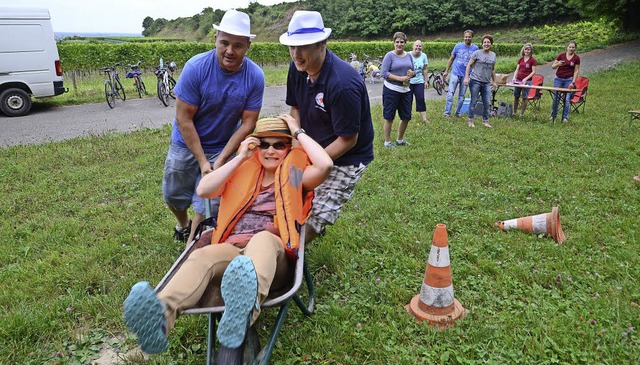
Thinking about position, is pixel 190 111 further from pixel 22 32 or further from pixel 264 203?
pixel 22 32

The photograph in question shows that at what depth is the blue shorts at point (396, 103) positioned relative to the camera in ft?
24.9

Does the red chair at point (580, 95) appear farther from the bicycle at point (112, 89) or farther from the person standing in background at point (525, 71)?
the bicycle at point (112, 89)

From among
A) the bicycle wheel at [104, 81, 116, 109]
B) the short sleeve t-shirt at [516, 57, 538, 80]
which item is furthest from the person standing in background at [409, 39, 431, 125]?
the bicycle wheel at [104, 81, 116, 109]

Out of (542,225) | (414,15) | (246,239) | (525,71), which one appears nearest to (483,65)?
(525,71)

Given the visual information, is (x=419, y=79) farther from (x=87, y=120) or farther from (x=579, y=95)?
(x=87, y=120)

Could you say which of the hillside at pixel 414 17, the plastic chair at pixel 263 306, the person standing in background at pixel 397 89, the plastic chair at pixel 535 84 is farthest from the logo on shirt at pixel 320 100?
the hillside at pixel 414 17

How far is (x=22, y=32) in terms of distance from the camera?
37.3ft

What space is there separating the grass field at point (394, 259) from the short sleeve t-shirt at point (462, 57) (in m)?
3.50

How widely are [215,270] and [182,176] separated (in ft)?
Answer: 4.95

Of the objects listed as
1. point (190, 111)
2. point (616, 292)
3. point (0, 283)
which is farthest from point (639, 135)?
point (0, 283)

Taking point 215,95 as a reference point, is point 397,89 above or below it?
below

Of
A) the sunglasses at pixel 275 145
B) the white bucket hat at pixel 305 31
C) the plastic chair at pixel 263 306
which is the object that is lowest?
the plastic chair at pixel 263 306

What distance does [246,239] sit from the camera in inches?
107

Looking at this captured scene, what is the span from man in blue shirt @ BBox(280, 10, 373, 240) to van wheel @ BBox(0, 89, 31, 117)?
11.4 meters
